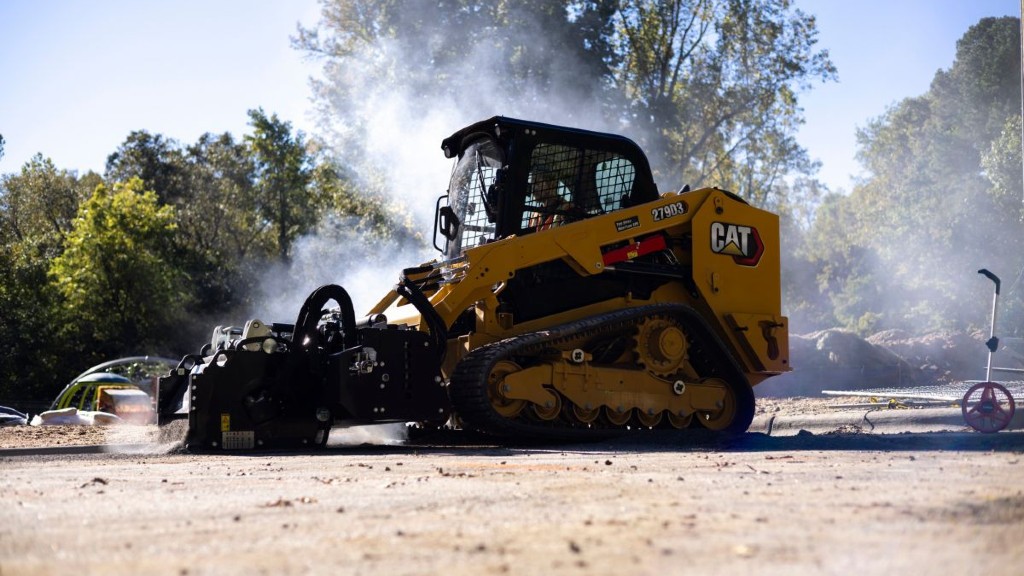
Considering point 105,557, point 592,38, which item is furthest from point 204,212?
point 105,557

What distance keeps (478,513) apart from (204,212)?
47372 millimetres

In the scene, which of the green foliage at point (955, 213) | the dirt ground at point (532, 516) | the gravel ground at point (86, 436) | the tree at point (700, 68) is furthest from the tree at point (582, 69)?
the dirt ground at point (532, 516)

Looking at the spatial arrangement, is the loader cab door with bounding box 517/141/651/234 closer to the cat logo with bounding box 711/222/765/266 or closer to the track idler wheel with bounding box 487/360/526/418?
the cat logo with bounding box 711/222/765/266

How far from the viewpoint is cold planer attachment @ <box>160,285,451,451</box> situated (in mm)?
9141

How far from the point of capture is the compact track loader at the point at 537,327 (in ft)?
30.7

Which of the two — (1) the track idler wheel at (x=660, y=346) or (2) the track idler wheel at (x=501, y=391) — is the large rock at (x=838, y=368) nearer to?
(1) the track idler wheel at (x=660, y=346)

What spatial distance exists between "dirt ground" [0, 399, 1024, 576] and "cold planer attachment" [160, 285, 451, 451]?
1590 mm

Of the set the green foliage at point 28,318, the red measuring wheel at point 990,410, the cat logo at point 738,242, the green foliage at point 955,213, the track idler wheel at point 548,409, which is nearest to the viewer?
the red measuring wheel at point 990,410

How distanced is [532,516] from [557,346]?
5.84 m

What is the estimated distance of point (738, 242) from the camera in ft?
38.4

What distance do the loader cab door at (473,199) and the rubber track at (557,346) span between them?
4.57 ft

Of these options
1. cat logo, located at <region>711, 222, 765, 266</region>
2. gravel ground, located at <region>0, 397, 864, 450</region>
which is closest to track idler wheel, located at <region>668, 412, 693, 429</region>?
cat logo, located at <region>711, 222, 765, 266</region>

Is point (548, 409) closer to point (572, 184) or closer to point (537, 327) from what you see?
point (537, 327)

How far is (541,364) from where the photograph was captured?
10078 mm
